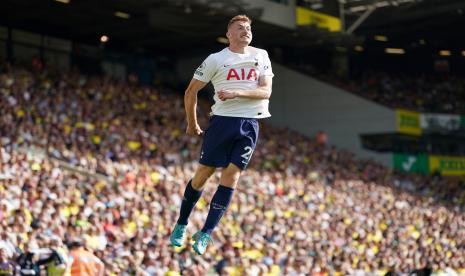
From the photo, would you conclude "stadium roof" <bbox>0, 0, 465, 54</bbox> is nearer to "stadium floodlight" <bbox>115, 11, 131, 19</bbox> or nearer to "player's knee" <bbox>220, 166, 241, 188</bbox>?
"stadium floodlight" <bbox>115, 11, 131, 19</bbox>

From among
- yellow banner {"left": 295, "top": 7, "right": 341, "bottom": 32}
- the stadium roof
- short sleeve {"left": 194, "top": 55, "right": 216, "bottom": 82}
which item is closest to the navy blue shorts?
short sleeve {"left": 194, "top": 55, "right": 216, "bottom": 82}

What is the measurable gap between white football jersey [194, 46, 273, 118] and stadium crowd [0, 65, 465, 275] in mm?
5504

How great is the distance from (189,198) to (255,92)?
50.4 inches

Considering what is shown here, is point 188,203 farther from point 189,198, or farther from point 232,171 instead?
point 232,171

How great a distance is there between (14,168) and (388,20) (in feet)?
71.6

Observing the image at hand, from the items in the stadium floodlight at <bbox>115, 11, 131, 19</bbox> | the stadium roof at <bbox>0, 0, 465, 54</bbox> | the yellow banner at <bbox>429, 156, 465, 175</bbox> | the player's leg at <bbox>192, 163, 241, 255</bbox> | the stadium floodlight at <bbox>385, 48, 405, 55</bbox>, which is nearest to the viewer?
the player's leg at <bbox>192, 163, 241, 255</bbox>

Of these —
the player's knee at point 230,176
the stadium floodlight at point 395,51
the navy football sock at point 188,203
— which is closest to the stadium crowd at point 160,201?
the navy football sock at point 188,203

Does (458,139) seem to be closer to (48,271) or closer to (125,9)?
(125,9)

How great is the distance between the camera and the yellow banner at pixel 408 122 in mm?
35531

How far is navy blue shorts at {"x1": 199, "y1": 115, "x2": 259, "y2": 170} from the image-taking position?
280 inches

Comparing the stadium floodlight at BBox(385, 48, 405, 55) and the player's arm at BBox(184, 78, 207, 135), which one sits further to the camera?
the stadium floodlight at BBox(385, 48, 405, 55)

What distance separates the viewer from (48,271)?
38.9ft

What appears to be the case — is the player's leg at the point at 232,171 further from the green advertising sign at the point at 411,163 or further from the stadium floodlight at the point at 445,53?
the stadium floodlight at the point at 445,53

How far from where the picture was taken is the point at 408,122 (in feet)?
118
